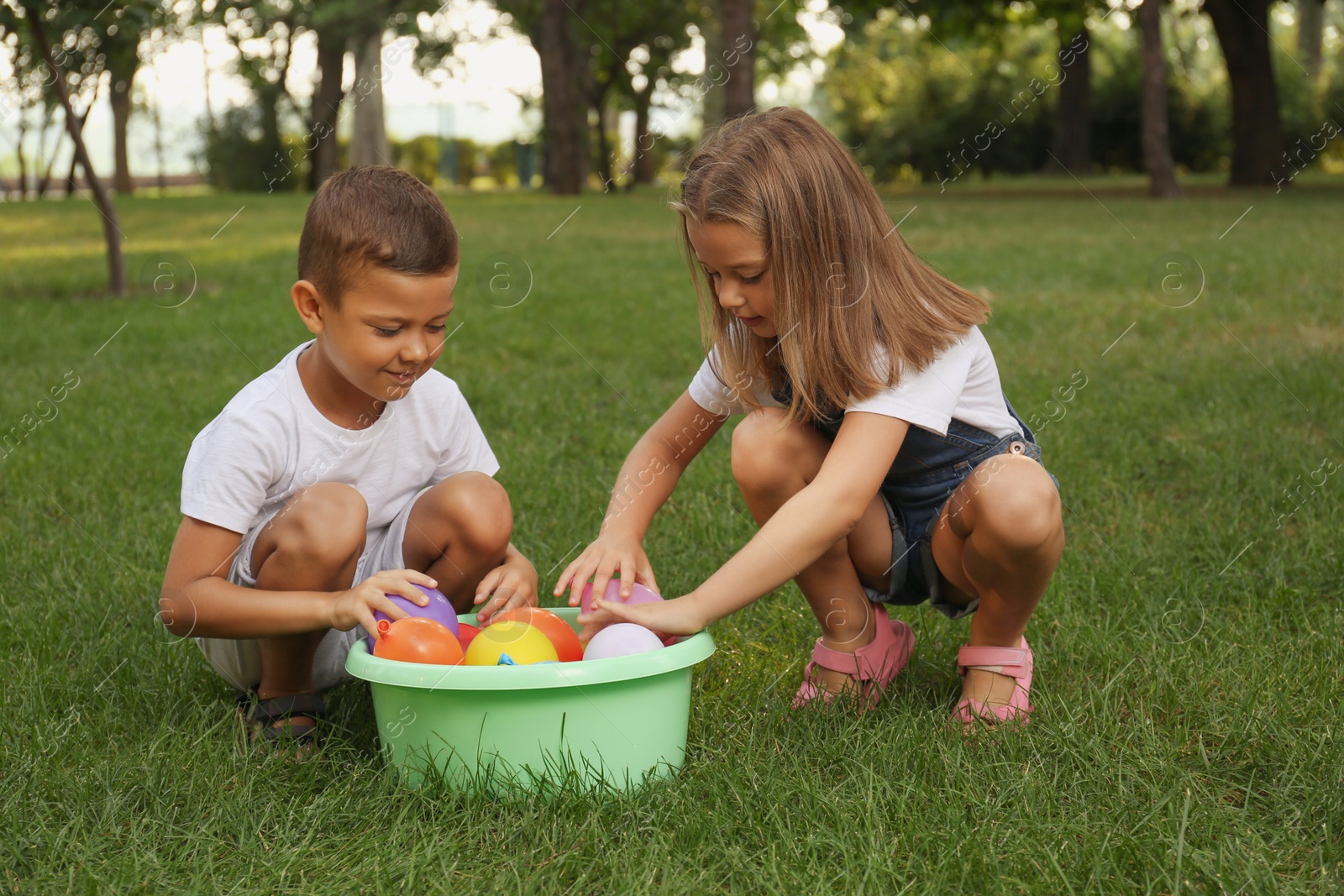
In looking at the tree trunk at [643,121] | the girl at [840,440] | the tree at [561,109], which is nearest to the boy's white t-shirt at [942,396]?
the girl at [840,440]

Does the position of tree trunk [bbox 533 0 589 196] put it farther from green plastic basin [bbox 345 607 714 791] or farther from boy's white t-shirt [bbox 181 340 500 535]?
green plastic basin [bbox 345 607 714 791]

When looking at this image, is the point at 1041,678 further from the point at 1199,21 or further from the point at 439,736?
the point at 1199,21

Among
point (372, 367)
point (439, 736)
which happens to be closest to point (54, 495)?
point (372, 367)

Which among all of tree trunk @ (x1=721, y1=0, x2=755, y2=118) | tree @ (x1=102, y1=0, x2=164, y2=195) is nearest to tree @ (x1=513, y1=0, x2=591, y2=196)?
tree trunk @ (x1=721, y1=0, x2=755, y2=118)

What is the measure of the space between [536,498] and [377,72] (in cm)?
1793

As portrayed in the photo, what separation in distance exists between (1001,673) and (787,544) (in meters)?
0.53

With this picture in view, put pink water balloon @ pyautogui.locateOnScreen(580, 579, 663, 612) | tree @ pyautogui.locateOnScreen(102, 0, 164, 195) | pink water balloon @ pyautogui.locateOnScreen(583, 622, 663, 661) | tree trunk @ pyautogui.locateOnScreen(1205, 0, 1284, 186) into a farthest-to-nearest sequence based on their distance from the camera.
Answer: tree trunk @ pyautogui.locateOnScreen(1205, 0, 1284, 186), tree @ pyautogui.locateOnScreen(102, 0, 164, 195), pink water balloon @ pyautogui.locateOnScreen(580, 579, 663, 612), pink water balloon @ pyautogui.locateOnScreen(583, 622, 663, 661)

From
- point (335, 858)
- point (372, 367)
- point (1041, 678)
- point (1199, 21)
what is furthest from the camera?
point (1199, 21)

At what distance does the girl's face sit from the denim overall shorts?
0.80ft

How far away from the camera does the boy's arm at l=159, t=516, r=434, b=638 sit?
179 cm

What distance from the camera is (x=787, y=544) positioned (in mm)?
1846

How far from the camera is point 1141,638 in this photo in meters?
2.35

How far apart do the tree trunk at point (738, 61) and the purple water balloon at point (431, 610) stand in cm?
1059

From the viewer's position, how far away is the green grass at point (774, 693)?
162 centimetres
